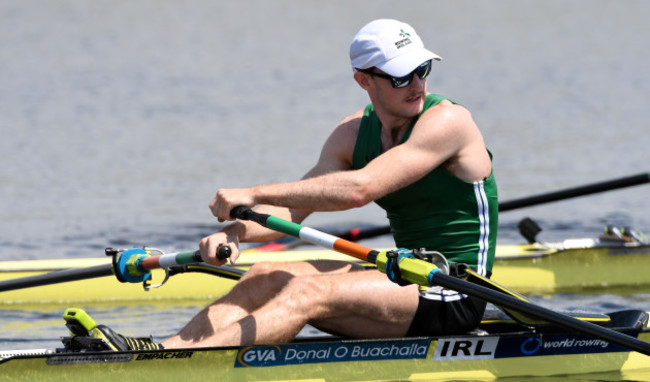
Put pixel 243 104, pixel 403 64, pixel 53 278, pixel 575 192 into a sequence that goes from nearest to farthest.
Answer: pixel 403 64, pixel 53 278, pixel 575 192, pixel 243 104

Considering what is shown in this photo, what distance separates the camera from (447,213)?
5949mm

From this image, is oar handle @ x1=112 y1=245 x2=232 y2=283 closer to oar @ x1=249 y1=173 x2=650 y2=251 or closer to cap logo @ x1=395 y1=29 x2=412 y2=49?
cap logo @ x1=395 y1=29 x2=412 y2=49

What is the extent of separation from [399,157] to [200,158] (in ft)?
41.2

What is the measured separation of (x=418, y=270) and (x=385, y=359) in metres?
0.74

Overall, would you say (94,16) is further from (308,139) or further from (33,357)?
(33,357)

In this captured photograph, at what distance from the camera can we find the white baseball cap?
19.0 ft

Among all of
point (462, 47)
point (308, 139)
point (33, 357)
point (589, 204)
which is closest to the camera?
point (33, 357)

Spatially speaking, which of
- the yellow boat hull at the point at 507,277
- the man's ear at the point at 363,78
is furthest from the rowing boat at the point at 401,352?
the yellow boat hull at the point at 507,277

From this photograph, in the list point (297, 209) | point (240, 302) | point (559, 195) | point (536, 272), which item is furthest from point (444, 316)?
point (559, 195)

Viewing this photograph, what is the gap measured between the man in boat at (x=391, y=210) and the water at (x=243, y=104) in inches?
122

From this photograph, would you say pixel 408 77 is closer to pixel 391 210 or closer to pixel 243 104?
pixel 391 210

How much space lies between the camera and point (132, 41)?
30969 millimetres

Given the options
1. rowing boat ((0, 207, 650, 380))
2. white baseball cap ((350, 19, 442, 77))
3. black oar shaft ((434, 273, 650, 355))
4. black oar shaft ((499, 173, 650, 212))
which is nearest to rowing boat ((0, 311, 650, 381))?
rowing boat ((0, 207, 650, 380))

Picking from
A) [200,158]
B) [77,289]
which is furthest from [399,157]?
[200,158]
